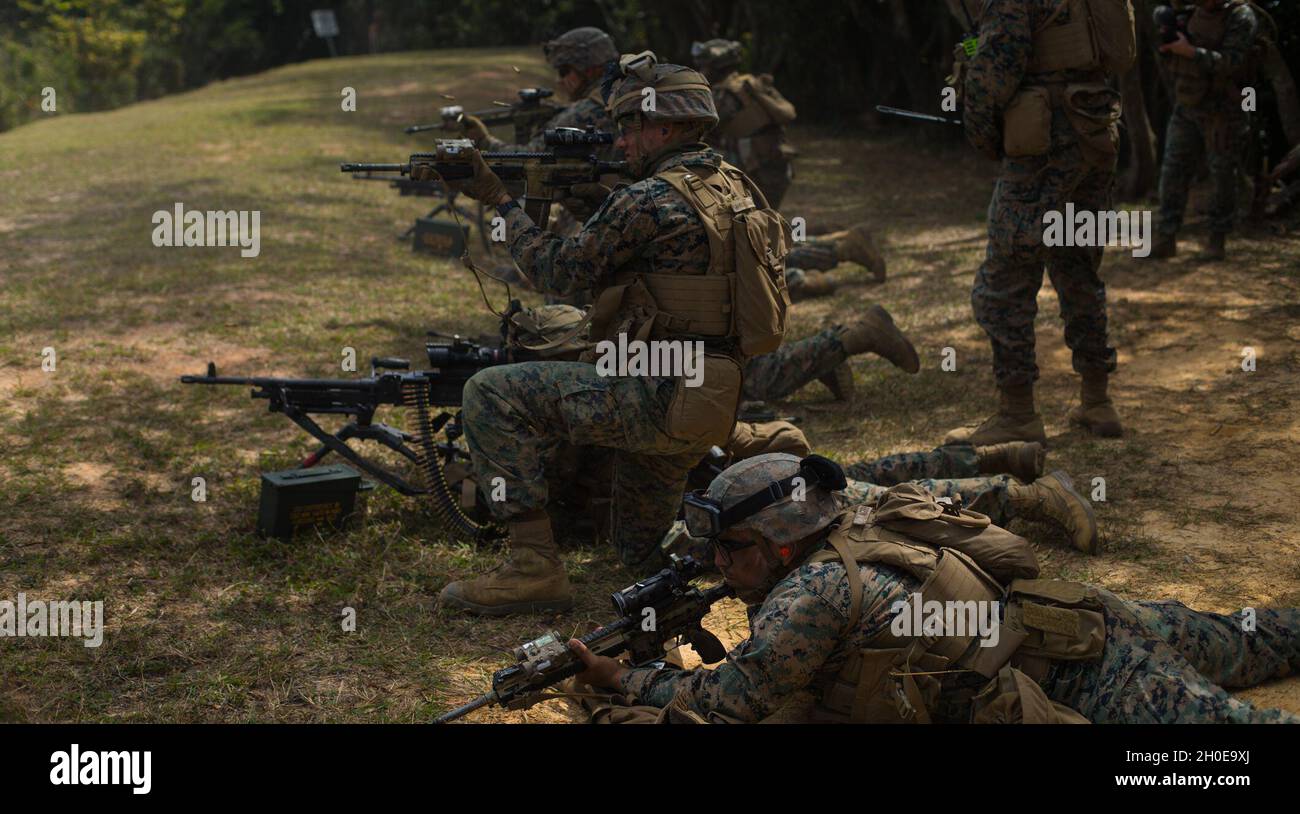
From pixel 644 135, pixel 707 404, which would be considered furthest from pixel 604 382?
pixel 644 135

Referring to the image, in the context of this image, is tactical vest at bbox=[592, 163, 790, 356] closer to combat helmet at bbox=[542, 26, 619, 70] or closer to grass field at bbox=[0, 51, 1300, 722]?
grass field at bbox=[0, 51, 1300, 722]

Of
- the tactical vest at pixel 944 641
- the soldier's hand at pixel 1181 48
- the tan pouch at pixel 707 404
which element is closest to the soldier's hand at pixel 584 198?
the tan pouch at pixel 707 404

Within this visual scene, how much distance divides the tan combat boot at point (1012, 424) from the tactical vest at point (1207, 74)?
209 inches

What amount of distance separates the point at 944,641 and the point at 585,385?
2077 millimetres

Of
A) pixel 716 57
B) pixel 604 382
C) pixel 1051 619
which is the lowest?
pixel 1051 619

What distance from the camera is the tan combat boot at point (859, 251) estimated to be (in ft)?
38.6

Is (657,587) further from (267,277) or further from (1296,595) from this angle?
(267,277)

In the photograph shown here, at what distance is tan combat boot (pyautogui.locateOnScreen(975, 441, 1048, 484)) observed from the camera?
614 cm

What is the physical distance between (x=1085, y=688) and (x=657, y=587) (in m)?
1.44

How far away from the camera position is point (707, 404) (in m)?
5.14

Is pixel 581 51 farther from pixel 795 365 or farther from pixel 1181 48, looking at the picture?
pixel 1181 48

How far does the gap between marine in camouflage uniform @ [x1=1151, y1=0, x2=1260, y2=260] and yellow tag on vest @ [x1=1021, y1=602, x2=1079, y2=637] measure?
27.2 feet

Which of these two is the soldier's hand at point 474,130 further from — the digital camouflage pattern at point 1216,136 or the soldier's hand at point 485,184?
the digital camouflage pattern at point 1216,136

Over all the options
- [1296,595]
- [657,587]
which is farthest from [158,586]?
[1296,595]
